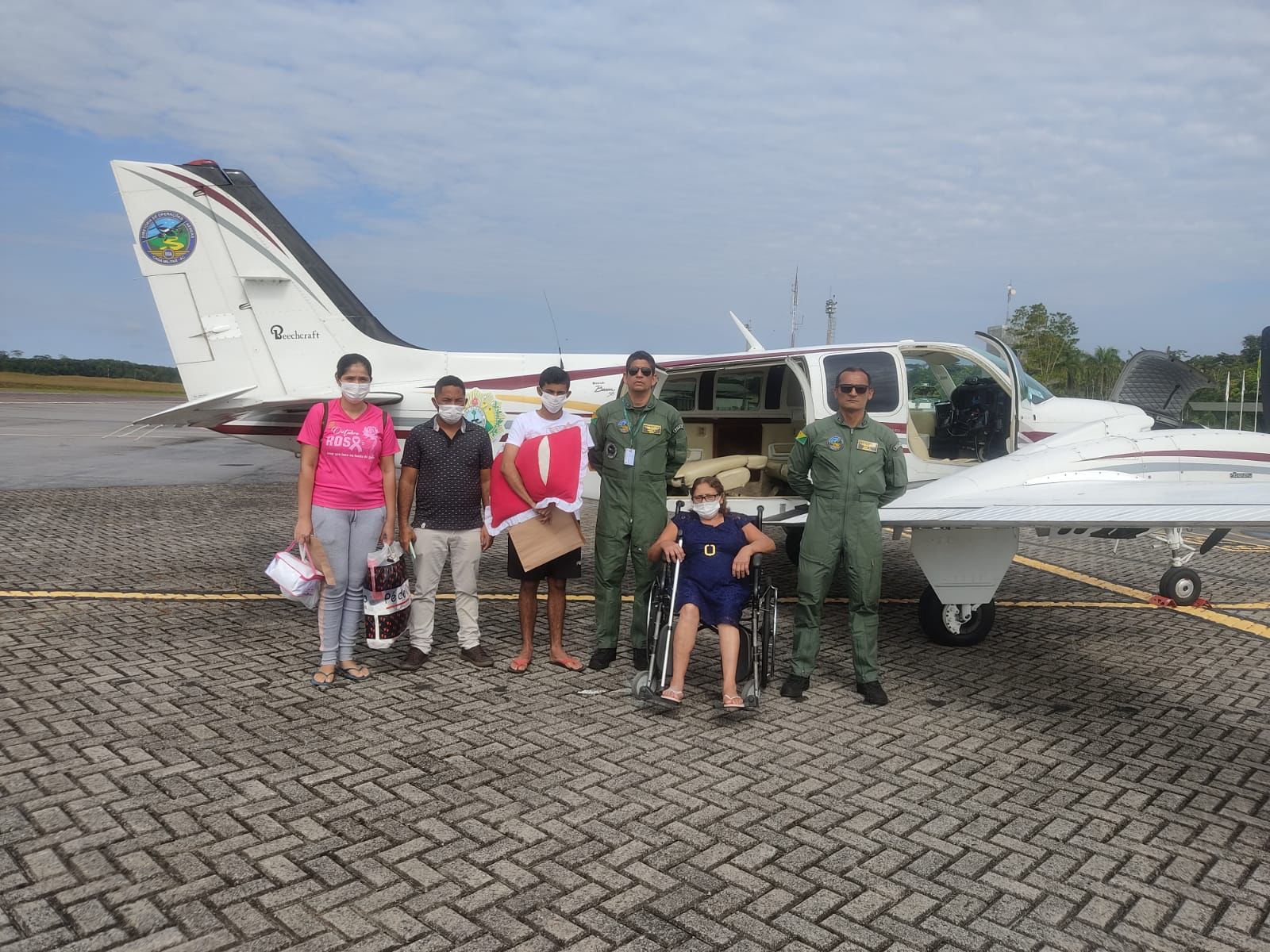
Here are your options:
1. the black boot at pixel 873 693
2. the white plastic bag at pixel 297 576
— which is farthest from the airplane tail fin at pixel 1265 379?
the white plastic bag at pixel 297 576

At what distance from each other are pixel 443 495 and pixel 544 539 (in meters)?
0.69

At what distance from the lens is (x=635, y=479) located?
5.44m

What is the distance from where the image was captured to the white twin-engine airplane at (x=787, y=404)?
229 inches

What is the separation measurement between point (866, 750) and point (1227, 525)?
2.23 metres

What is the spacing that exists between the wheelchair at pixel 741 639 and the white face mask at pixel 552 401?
1.22m

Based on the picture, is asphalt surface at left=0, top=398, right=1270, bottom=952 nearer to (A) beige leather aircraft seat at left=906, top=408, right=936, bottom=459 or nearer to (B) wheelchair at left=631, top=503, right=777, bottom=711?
(B) wheelchair at left=631, top=503, right=777, bottom=711

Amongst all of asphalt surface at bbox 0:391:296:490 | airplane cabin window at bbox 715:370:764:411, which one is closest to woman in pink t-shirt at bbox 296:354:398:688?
airplane cabin window at bbox 715:370:764:411

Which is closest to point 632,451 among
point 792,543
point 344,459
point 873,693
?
point 344,459

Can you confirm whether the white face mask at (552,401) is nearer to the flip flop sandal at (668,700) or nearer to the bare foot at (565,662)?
the bare foot at (565,662)

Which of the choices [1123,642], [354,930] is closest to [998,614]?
[1123,642]

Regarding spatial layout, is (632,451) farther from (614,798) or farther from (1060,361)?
(1060,361)

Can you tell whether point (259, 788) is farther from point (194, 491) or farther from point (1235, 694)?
point (194, 491)

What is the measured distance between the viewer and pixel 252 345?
9578 millimetres

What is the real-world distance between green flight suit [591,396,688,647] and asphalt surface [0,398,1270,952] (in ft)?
2.02
